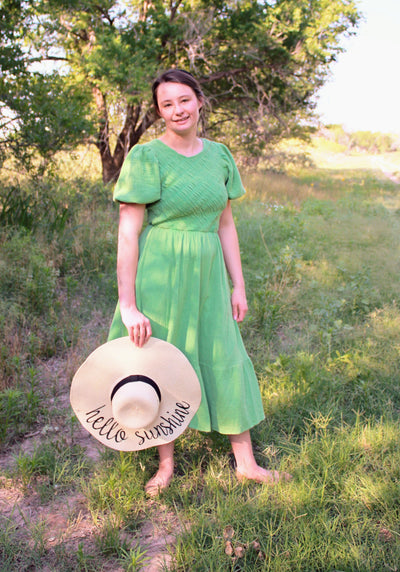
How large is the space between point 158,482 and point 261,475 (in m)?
0.50

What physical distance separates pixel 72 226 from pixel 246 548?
4.39 meters

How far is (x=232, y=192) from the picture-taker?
7.30 feet

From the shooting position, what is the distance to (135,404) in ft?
6.25

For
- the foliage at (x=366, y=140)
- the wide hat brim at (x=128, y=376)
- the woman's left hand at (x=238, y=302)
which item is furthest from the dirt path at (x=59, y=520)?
the foliage at (x=366, y=140)

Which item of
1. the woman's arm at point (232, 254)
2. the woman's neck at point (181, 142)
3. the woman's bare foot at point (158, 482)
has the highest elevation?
the woman's neck at point (181, 142)

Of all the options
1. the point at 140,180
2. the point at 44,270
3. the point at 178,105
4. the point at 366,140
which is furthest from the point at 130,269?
the point at 366,140

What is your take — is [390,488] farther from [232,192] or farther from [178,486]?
[232,192]

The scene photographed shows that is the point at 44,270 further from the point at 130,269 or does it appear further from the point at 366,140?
the point at 366,140

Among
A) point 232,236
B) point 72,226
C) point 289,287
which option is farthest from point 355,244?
point 232,236

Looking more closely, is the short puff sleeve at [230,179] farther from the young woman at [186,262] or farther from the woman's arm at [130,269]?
the woman's arm at [130,269]

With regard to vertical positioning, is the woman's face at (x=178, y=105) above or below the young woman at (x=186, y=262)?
above

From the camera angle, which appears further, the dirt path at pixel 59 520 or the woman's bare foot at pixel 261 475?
the woman's bare foot at pixel 261 475

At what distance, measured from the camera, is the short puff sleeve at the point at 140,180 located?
1.92m

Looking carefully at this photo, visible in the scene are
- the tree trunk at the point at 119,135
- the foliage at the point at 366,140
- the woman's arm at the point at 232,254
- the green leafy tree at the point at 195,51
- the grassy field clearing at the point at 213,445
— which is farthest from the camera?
the foliage at the point at 366,140
